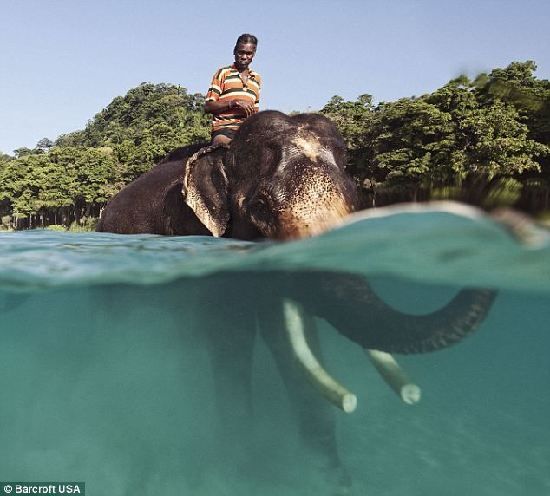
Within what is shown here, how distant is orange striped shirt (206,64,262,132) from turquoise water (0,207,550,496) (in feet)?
5.34

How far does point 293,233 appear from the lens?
486 centimetres

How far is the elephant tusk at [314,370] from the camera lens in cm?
399

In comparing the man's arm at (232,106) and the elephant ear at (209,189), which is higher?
the man's arm at (232,106)

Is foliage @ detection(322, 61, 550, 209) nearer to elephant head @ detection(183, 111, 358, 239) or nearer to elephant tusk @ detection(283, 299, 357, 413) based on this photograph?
elephant head @ detection(183, 111, 358, 239)

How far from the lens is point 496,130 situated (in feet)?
88.4

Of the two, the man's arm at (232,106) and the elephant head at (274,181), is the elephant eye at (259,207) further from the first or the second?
the man's arm at (232,106)

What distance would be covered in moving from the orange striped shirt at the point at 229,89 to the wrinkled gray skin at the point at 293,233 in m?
1.11

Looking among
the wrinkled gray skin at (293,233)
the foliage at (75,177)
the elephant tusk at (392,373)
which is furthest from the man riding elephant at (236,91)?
the foliage at (75,177)

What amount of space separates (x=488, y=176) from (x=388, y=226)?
4.68 feet

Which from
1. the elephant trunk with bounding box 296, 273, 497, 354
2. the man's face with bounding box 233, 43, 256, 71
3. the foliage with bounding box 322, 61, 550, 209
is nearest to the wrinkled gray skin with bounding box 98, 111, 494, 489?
the elephant trunk with bounding box 296, 273, 497, 354

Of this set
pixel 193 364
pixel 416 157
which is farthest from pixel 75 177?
pixel 193 364

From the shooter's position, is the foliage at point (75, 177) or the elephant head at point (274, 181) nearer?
the elephant head at point (274, 181)

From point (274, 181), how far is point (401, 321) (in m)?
1.55

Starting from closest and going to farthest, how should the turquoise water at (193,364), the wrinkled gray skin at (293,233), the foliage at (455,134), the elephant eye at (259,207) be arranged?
the wrinkled gray skin at (293,233), the elephant eye at (259,207), the turquoise water at (193,364), the foliage at (455,134)
